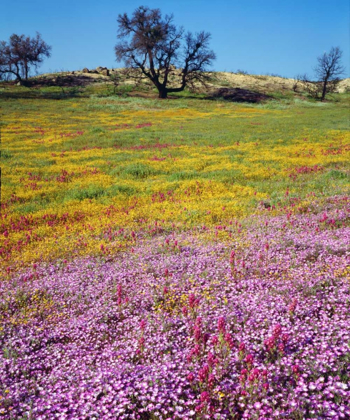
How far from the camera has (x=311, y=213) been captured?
9.83 metres

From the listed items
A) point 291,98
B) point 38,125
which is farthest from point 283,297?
point 291,98

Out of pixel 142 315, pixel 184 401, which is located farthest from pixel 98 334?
pixel 184 401

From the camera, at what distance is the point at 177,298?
593 centimetres

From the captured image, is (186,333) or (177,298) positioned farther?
(177,298)

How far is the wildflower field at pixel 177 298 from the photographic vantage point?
12.2 ft

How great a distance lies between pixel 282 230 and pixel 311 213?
184 centimetres

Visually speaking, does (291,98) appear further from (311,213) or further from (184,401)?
(184,401)

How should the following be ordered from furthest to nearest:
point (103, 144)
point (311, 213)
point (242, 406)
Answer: point (103, 144) < point (311, 213) < point (242, 406)

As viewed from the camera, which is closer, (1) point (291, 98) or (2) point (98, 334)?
(2) point (98, 334)

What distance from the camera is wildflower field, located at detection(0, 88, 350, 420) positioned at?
371 centimetres

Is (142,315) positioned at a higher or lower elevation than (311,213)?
lower

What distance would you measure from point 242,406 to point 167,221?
7540 mm

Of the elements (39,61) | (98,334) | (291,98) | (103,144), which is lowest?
(98,334)

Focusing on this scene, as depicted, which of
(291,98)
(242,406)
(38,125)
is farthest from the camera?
(291,98)
